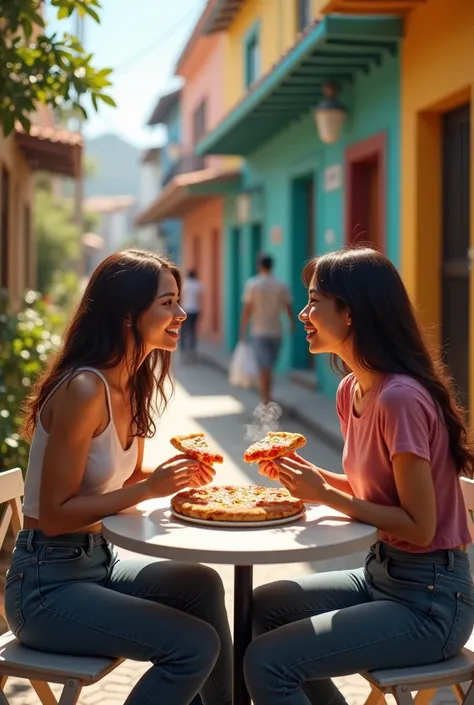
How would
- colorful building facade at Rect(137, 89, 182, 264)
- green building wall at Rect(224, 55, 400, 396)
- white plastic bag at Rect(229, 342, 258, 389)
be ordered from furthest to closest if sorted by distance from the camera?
colorful building facade at Rect(137, 89, 182, 264) → white plastic bag at Rect(229, 342, 258, 389) → green building wall at Rect(224, 55, 400, 396)

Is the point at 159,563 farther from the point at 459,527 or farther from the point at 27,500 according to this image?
the point at 459,527

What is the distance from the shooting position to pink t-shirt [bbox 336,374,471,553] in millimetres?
2662

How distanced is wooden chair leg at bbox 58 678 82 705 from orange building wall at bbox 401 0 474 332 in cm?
645

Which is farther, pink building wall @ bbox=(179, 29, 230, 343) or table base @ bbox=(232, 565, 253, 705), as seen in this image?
pink building wall @ bbox=(179, 29, 230, 343)

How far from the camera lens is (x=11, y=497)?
10.3ft

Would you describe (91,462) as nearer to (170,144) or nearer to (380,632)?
(380,632)

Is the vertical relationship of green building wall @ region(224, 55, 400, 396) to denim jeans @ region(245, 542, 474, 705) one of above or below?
above

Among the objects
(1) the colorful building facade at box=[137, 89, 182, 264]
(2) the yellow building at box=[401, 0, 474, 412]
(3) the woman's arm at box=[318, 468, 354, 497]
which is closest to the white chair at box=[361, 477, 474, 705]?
(3) the woman's arm at box=[318, 468, 354, 497]

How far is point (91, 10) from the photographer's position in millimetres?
4648

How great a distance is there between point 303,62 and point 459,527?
8.03m

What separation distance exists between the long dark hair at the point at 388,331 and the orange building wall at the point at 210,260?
18873 millimetres

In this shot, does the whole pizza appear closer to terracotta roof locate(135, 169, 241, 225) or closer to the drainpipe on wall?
the drainpipe on wall

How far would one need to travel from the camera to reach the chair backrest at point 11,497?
3094mm

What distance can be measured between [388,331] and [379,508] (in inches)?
19.1
